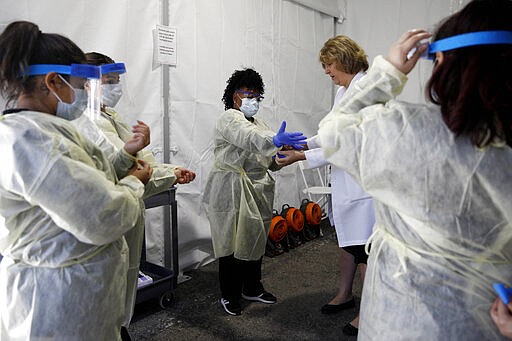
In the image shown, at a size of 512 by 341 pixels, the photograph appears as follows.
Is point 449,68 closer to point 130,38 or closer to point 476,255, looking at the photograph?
point 476,255

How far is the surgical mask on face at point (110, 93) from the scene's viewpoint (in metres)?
1.53

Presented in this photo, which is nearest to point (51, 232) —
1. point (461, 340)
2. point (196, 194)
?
point (461, 340)

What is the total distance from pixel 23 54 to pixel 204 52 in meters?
2.20

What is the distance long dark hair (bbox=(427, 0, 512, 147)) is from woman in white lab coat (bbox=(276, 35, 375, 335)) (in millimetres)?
1248

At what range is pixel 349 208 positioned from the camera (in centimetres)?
220

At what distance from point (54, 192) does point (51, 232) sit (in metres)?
0.14

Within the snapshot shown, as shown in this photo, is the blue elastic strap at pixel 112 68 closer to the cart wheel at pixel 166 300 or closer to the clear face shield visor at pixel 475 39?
the clear face shield visor at pixel 475 39

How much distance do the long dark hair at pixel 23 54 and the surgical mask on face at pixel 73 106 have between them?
7 cm

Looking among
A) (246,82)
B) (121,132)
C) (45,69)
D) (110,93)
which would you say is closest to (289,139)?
(246,82)

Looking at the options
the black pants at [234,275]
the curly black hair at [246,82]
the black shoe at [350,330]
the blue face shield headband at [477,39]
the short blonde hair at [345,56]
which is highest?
the short blonde hair at [345,56]

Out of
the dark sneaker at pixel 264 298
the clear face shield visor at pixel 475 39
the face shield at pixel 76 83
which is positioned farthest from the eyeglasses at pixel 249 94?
the clear face shield visor at pixel 475 39

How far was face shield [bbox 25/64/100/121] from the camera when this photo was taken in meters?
1.04

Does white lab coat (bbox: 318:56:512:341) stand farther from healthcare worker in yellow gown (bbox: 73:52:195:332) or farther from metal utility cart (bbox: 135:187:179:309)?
metal utility cart (bbox: 135:187:179:309)

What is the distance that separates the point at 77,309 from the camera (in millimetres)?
1037
